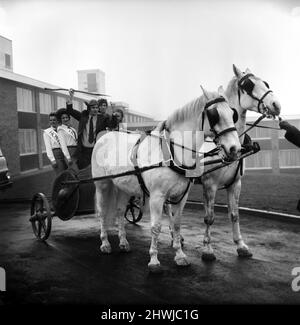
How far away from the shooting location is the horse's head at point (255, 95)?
4.96 metres

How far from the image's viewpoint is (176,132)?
483 cm

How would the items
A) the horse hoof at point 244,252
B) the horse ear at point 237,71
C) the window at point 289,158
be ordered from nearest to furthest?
the horse ear at point 237,71 → the horse hoof at point 244,252 → the window at point 289,158

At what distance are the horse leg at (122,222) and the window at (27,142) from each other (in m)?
2.42

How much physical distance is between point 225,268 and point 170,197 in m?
1.28

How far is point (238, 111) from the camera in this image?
17.5 ft

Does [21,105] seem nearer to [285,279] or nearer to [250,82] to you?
[250,82]

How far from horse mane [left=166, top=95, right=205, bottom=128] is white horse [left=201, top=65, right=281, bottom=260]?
89cm

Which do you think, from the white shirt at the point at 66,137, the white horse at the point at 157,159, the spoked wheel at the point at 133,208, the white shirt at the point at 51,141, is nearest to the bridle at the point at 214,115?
the white horse at the point at 157,159

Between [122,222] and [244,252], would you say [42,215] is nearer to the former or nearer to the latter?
[122,222]

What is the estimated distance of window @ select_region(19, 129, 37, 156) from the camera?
773cm

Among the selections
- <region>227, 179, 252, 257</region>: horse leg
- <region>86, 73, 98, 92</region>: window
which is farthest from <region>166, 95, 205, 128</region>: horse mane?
<region>86, 73, 98, 92</region>: window

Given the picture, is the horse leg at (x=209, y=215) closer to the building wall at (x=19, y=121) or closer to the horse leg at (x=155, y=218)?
the horse leg at (x=155, y=218)

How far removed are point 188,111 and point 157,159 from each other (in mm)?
727

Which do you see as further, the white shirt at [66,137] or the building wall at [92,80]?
the white shirt at [66,137]
